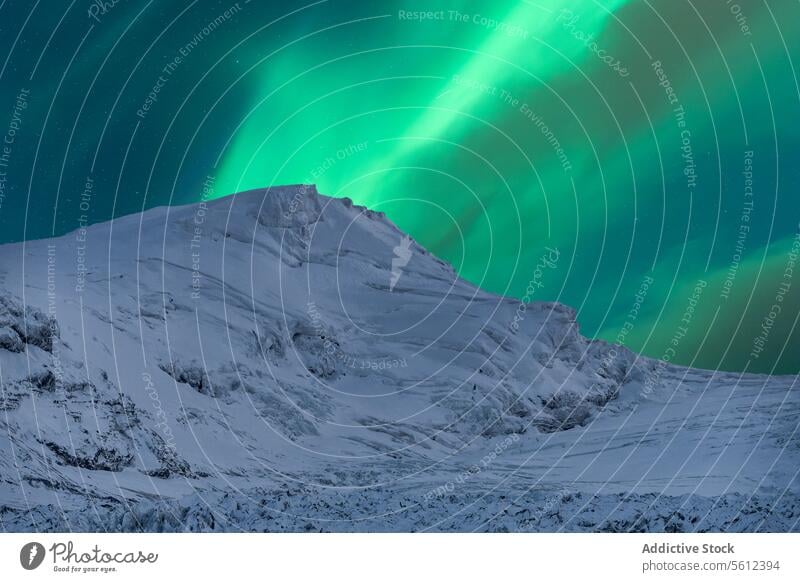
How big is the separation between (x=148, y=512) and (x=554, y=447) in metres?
39.5

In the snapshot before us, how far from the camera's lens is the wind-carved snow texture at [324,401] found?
30.6m

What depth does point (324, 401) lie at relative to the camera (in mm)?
64625

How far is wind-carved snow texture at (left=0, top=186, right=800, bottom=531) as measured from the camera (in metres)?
30.6

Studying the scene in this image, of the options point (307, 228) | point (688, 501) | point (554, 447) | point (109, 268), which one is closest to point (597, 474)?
point (554, 447)

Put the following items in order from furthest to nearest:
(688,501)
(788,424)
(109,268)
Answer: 1. (109,268)
2. (788,424)
3. (688,501)

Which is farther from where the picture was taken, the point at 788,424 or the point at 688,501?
the point at 788,424

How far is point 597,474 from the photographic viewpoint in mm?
48594
